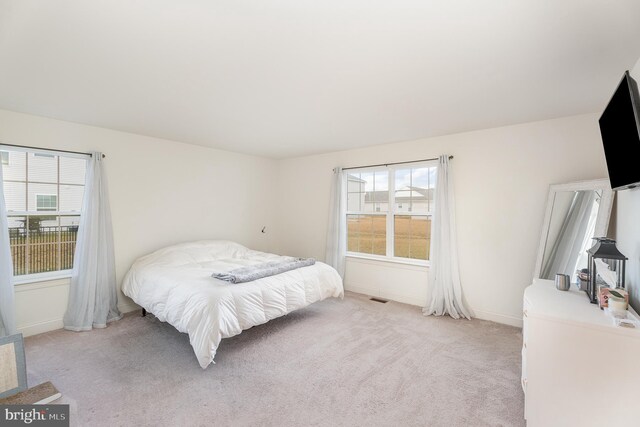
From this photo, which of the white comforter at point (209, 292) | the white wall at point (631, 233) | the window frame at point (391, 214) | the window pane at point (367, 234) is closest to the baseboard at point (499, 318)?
the window frame at point (391, 214)

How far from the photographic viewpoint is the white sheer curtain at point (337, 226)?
4.71 m

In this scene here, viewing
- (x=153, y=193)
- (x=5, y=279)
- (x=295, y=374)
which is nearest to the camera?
(x=295, y=374)

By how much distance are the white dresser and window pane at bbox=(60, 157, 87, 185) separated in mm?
4572

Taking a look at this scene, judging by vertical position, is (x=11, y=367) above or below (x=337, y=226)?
below

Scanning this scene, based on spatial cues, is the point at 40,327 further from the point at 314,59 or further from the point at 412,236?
the point at 412,236

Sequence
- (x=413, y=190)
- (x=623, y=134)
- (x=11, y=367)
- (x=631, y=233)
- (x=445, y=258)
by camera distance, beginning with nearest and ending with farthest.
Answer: (x=11, y=367), (x=623, y=134), (x=631, y=233), (x=445, y=258), (x=413, y=190)

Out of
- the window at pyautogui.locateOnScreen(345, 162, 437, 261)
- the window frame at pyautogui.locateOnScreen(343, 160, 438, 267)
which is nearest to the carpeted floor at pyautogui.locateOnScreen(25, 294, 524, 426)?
the window frame at pyautogui.locateOnScreen(343, 160, 438, 267)

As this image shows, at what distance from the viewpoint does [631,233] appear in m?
2.04

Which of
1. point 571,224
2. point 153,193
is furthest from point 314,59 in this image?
point 153,193

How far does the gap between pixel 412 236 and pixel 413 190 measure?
0.68 metres

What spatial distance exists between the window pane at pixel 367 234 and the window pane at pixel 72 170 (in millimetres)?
3672

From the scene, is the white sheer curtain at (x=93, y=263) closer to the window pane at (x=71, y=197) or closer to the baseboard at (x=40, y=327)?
the baseboard at (x=40, y=327)

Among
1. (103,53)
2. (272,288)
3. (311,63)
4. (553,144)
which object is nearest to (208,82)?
(103,53)

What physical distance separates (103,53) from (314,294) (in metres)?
2.88
